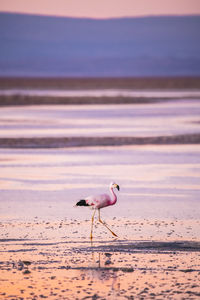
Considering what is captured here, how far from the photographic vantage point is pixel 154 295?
23.1ft

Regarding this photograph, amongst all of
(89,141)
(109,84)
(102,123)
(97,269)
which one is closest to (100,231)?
(97,269)

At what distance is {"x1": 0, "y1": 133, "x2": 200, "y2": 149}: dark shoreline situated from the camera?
21641 mm

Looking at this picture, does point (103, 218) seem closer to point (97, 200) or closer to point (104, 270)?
point (97, 200)

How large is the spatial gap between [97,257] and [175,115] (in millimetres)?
26418

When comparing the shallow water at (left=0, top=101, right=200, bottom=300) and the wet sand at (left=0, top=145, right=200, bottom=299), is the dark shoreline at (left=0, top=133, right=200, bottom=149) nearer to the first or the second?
the shallow water at (left=0, top=101, right=200, bottom=300)

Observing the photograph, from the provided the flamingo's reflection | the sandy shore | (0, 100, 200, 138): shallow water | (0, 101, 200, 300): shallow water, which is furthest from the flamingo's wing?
(0, 100, 200, 138): shallow water

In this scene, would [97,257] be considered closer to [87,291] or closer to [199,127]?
[87,291]

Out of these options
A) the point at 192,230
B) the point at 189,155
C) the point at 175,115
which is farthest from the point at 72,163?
the point at 175,115

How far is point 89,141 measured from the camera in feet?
74.4

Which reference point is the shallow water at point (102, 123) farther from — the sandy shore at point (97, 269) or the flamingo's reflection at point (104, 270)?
the flamingo's reflection at point (104, 270)

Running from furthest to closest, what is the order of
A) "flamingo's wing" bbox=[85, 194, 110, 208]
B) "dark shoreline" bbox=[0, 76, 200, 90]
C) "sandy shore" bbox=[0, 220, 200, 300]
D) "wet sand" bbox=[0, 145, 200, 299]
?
1. "dark shoreline" bbox=[0, 76, 200, 90]
2. "flamingo's wing" bbox=[85, 194, 110, 208]
3. "wet sand" bbox=[0, 145, 200, 299]
4. "sandy shore" bbox=[0, 220, 200, 300]

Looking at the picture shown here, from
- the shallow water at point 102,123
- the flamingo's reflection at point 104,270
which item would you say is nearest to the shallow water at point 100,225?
the flamingo's reflection at point 104,270

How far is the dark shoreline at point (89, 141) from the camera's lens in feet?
71.0

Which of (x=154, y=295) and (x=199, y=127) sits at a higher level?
(x=199, y=127)
